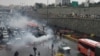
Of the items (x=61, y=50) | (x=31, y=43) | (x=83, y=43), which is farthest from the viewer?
(x=31, y=43)

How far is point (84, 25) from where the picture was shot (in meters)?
47.4

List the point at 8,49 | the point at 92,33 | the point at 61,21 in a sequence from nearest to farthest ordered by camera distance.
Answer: the point at 8,49, the point at 92,33, the point at 61,21

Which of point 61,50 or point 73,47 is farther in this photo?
point 73,47

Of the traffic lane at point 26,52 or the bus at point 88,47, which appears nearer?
the bus at point 88,47

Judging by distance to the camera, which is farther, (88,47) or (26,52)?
(26,52)

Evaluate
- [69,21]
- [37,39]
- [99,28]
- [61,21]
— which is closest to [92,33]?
[99,28]

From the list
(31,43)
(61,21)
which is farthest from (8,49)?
(61,21)

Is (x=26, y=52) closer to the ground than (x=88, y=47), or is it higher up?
closer to the ground

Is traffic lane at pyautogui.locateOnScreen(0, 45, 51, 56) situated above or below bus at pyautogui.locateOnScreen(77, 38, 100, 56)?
below

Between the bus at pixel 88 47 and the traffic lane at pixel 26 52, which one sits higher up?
the bus at pixel 88 47

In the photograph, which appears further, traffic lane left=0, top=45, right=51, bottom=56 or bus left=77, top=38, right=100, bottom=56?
traffic lane left=0, top=45, right=51, bottom=56

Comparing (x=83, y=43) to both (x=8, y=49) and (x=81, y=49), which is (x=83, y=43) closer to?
(x=81, y=49)

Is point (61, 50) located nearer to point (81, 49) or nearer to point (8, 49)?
point (81, 49)

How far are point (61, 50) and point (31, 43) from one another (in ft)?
20.9
